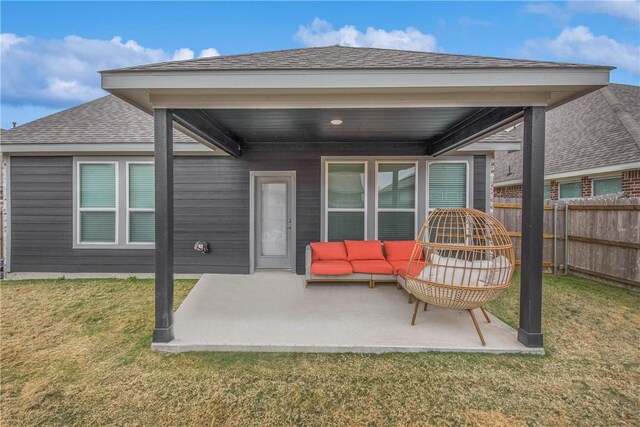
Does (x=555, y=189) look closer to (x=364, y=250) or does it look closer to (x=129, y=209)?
(x=364, y=250)

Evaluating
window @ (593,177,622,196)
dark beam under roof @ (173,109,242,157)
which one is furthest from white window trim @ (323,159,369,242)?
window @ (593,177,622,196)

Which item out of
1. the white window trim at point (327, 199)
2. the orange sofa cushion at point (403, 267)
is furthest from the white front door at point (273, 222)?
the orange sofa cushion at point (403, 267)

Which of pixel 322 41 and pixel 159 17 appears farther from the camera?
pixel 322 41

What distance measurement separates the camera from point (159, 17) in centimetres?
1148

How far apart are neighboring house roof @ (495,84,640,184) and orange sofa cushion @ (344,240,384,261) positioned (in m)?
3.75

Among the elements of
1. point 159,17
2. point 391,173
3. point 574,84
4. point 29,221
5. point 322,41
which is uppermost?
point 322,41

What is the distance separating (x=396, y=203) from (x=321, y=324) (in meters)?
3.32

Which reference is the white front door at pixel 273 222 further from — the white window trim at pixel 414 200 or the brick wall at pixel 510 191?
the brick wall at pixel 510 191

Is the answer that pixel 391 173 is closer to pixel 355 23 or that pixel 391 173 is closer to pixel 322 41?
pixel 355 23

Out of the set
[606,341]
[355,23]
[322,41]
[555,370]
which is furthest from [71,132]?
[322,41]

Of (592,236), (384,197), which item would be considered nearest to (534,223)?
(384,197)

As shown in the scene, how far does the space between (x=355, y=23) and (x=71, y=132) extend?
11393mm

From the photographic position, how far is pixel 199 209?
19.7 feet

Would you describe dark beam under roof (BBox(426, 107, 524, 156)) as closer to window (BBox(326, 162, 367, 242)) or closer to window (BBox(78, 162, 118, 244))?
window (BBox(326, 162, 367, 242))
